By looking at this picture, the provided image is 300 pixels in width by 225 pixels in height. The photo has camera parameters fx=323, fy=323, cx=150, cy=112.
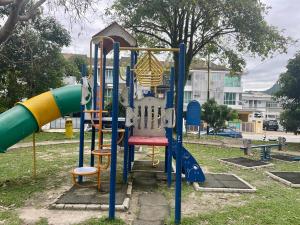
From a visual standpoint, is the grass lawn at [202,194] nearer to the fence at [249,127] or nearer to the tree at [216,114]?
the tree at [216,114]

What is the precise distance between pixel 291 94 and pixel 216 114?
772 centimetres

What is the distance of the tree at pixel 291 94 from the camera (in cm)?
1750

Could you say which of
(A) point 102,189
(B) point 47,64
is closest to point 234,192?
A: (A) point 102,189

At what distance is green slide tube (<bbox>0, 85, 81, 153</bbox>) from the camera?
6.84m

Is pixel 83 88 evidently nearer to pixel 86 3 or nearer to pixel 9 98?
pixel 86 3

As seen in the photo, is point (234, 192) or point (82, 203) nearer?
point (82, 203)

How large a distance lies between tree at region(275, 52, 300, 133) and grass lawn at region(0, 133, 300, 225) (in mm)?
7490

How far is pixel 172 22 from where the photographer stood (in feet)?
68.0

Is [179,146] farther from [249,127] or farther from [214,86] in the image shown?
[214,86]

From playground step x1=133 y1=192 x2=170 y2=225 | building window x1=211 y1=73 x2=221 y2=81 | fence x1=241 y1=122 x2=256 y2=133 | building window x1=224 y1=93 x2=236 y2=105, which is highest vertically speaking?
building window x1=211 y1=73 x2=221 y2=81

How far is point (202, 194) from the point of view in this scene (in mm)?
6746

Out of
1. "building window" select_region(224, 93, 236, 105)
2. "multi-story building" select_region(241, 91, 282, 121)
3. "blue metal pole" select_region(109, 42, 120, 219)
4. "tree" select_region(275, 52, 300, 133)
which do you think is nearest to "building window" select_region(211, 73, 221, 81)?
"building window" select_region(224, 93, 236, 105)

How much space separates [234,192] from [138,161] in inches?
159

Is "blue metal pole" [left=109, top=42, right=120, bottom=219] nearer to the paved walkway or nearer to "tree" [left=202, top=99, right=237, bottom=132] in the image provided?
the paved walkway
